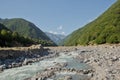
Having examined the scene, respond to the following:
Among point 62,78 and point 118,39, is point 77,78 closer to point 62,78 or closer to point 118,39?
point 62,78

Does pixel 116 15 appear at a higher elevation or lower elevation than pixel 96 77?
higher

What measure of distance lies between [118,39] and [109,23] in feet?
135

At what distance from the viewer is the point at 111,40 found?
465 ft

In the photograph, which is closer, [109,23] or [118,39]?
[118,39]

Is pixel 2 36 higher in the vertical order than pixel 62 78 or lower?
higher

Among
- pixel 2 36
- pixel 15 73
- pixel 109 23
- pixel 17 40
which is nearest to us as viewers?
pixel 15 73

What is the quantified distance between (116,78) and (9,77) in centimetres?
1405

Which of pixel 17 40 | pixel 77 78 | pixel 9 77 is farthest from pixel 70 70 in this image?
pixel 17 40

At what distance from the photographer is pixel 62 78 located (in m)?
33.1

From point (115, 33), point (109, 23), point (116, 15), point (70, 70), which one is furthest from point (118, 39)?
point (70, 70)

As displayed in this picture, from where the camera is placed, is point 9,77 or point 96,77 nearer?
point 96,77

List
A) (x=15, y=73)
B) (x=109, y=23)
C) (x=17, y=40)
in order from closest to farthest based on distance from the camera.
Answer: (x=15, y=73), (x=17, y=40), (x=109, y=23)

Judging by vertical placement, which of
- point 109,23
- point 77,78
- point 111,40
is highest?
point 109,23

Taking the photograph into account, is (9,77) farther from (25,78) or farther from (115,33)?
(115,33)
